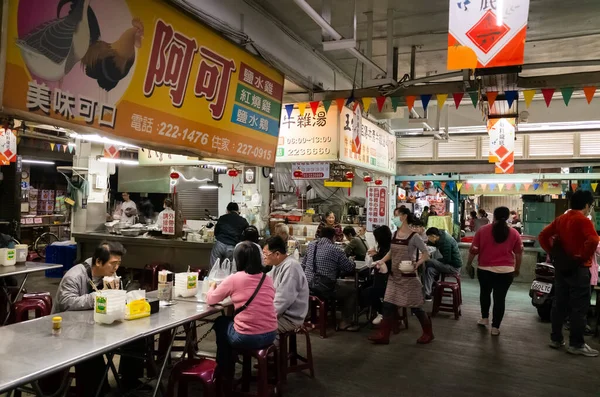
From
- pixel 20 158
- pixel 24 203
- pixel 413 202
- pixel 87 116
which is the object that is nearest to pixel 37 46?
pixel 87 116

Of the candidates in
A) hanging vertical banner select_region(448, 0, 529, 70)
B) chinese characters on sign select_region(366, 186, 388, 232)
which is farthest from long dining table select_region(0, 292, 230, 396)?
chinese characters on sign select_region(366, 186, 388, 232)

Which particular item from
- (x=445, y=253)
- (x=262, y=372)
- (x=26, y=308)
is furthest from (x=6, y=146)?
(x=445, y=253)

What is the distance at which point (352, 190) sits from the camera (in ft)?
51.6

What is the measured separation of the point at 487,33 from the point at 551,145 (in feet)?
30.5

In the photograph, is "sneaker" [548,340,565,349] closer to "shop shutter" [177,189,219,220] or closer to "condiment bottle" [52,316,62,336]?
"condiment bottle" [52,316,62,336]

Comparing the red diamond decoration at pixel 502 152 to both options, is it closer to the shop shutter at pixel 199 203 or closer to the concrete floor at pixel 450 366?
the concrete floor at pixel 450 366

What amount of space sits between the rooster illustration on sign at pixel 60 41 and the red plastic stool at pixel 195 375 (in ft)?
7.76

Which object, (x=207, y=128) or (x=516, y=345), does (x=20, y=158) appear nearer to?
(x=207, y=128)

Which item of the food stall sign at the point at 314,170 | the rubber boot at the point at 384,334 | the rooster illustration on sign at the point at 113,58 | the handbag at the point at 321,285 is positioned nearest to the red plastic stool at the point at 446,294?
the rubber boot at the point at 384,334

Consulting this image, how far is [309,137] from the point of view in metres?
7.07

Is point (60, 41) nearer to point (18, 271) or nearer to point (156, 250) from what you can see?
point (18, 271)

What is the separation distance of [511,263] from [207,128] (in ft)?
15.6

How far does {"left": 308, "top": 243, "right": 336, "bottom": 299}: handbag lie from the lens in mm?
6367

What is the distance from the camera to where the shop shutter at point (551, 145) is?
11406 mm
